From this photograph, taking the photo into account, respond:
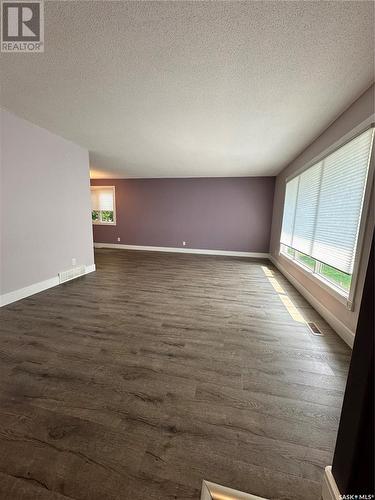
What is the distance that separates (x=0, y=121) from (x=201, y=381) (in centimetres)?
380

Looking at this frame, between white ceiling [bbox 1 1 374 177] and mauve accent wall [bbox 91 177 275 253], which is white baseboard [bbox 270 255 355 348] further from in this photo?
mauve accent wall [bbox 91 177 275 253]

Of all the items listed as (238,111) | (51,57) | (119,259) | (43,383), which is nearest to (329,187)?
(238,111)

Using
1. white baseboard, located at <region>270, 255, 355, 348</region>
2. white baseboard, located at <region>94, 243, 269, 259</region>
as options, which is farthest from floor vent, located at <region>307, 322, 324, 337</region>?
white baseboard, located at <region>94, 243, 269, 259</region>

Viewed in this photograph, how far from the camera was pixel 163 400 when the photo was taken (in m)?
1.37

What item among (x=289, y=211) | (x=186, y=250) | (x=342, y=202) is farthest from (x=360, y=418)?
(x=186, y=250)

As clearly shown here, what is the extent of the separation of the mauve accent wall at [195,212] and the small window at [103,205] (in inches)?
7.6

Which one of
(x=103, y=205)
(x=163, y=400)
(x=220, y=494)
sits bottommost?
(x=163, y=400)

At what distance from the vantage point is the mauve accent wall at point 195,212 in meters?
6.45

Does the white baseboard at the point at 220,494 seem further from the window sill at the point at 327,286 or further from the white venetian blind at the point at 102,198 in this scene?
the white venetian blind at the point at 102,198

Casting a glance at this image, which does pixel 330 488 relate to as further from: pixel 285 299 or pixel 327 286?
pixel 285 299

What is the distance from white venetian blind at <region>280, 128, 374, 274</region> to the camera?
6.93 ft

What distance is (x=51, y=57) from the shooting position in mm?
1658

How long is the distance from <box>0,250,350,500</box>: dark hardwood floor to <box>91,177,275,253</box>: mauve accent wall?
13.5 ft

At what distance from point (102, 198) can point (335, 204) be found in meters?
7.37
